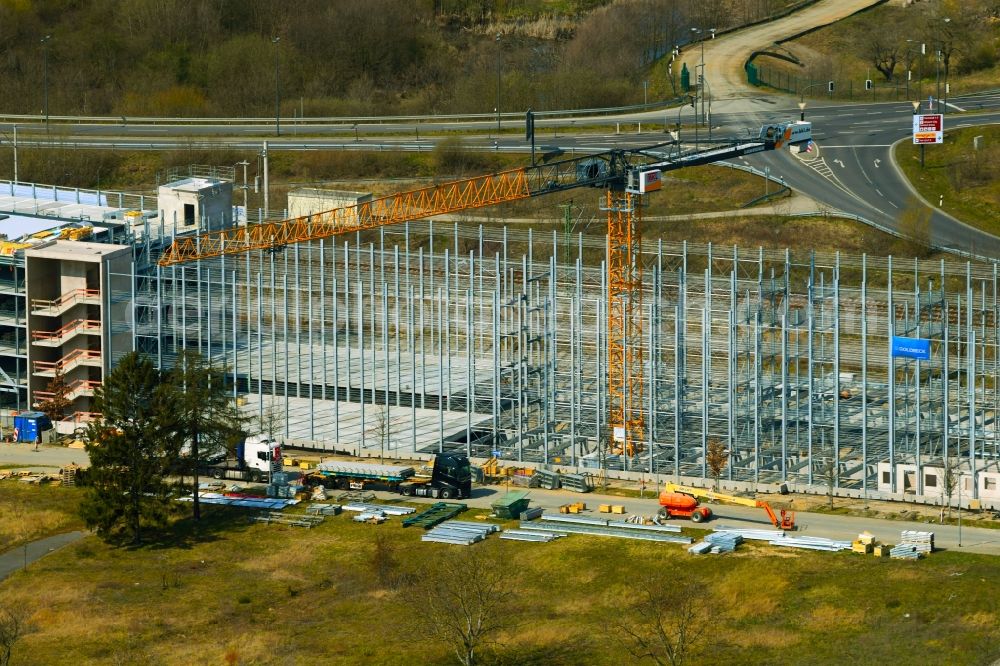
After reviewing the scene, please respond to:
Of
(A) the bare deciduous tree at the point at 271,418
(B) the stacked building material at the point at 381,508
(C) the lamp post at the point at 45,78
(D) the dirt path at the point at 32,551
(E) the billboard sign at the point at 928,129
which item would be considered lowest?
(D) the dirt path at the point at 32,551

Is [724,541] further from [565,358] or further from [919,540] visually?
[565,358]

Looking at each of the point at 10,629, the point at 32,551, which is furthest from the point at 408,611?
the point at 32,551

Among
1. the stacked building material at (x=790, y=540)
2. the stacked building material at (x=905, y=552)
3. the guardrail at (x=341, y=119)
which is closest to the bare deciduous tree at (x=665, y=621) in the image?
the stacked building material at (x=790, y=540)

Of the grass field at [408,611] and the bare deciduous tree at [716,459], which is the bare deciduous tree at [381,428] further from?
the bare deciduous tree at [716,459]

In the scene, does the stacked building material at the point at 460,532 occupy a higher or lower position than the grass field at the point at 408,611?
higher

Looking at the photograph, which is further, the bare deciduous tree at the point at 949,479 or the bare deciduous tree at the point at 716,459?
the bare deciduous tree at the point at 716,459

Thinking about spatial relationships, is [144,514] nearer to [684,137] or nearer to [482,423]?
[482,423]

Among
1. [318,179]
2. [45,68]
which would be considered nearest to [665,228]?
[318,179]

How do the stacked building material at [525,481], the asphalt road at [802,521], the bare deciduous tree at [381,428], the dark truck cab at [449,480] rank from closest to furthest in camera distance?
1. the asphalt road at [802,521]
2. the dark truck cab at [449,480]
3. the stacked building material at [525,481]
4. the bare deciduous tree at [381,428]
